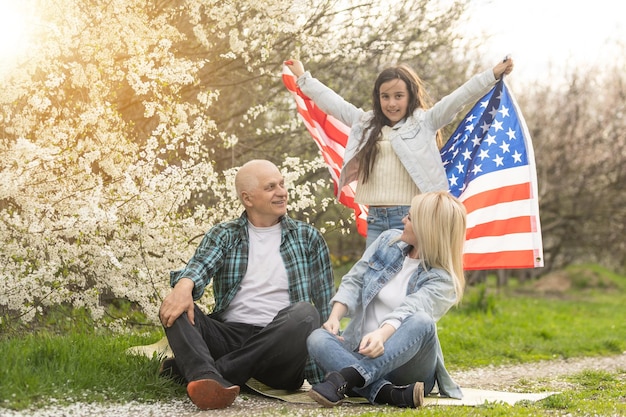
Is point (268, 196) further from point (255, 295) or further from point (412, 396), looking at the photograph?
point (412, 396)

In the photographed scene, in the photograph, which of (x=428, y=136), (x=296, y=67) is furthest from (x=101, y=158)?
(x=428, y=136)

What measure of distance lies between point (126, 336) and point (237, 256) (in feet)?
3.94

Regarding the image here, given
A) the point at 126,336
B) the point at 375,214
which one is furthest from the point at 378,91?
the point at 126,336

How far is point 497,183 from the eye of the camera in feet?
17.6

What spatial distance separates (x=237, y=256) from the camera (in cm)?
450

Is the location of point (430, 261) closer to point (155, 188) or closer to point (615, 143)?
point (155, 188)

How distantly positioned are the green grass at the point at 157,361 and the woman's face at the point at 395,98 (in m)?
1.85

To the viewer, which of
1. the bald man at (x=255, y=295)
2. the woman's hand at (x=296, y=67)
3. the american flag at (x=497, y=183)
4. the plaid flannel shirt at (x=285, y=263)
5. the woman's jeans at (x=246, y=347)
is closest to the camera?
the woman's jeans at (x=246, y=347)

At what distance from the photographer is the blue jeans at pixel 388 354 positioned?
13.0 feet

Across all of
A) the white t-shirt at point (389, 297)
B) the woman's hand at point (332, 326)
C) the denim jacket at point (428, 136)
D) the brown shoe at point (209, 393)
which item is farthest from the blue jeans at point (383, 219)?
the brown shoe at point (209, 393)

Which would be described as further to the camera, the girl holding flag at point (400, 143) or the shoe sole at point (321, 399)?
the girl holding flag at point (400, 143)

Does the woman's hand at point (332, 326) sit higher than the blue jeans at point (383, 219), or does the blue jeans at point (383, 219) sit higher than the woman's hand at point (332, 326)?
the blue jeans at point (383, 219)

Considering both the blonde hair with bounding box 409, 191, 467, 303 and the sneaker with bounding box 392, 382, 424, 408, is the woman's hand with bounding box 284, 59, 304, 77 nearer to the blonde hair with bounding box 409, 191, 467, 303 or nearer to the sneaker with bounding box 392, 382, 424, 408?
the blonde hair with bounding box 409, 191, 467, 303

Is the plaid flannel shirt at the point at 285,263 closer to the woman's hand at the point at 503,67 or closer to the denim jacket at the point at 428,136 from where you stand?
the denim jacket at the point at 428,136
